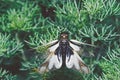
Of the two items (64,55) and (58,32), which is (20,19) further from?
(64,55)

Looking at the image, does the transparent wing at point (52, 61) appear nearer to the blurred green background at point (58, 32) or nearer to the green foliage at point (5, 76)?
the blurred green background at point (58, 32)

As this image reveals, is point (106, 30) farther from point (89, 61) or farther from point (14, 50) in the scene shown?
point (14, 50)

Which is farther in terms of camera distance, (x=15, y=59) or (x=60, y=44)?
(x=15, y=59)

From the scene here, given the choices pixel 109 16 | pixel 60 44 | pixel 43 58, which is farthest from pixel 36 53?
pixel 109 16

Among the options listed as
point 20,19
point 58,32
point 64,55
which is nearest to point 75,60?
point 64,55

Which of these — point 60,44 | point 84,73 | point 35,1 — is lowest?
point 84,73

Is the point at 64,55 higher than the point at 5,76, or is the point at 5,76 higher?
the point at 64,55

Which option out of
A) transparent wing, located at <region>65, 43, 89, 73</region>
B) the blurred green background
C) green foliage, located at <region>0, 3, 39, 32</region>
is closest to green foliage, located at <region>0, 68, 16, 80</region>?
the blurred green background
